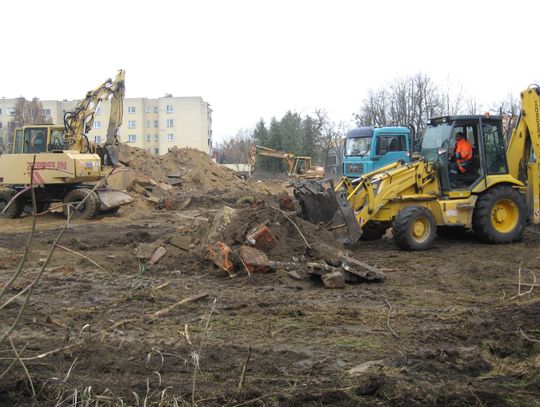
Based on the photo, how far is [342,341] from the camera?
553 centimetres

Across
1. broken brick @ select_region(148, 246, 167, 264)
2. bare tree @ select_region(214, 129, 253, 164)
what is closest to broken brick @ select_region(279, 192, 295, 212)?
broken brick @ select_region(148, 246, 167, 264)

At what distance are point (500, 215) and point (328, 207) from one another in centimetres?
369

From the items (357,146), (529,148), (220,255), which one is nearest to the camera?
(220,255)

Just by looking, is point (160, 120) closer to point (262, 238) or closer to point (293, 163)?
point (293, 163)

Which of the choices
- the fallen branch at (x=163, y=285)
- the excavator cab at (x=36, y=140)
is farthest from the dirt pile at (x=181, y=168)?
the fallen branch at (x=163, y=285)

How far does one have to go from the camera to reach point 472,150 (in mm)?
11312

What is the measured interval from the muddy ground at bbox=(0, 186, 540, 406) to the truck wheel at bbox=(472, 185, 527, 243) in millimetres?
671

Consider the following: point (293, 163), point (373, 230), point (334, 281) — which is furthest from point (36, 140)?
point (293, 163)

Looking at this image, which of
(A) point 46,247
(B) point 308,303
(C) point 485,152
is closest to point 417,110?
(C) point 485,152

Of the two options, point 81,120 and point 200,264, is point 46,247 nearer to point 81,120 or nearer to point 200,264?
point 200,264

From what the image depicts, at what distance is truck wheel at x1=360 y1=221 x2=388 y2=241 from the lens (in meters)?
11.6

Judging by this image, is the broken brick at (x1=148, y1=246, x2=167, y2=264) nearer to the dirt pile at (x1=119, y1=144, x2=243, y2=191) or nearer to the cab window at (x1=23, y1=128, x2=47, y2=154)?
the cab window at (x1=23, y1=128, x2=47, y2=154)

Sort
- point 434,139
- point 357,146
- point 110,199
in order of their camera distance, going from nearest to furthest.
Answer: point 434,139
point 110,199
point 357,146

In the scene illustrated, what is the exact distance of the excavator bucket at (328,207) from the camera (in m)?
10.3
